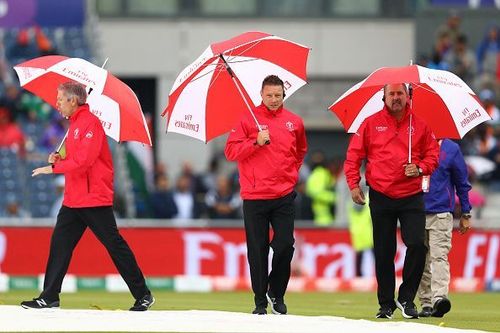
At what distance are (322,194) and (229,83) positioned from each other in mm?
11509

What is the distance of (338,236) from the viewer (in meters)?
A: 25.9

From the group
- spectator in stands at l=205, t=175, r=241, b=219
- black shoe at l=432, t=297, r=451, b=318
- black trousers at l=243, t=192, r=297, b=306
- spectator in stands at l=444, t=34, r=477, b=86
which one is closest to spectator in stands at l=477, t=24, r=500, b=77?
spectator in stands at l=444, t=34, r=477, b=86

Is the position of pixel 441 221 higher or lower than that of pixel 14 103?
lower

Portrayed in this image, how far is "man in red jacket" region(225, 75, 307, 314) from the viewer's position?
14.9 meters

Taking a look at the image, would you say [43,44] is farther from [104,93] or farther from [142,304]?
[142,304]

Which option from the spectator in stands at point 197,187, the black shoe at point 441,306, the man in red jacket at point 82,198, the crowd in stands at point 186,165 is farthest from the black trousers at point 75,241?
the spectator in stands at point 197,187

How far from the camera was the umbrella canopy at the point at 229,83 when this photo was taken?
15.8 metres

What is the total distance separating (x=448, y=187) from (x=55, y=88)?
3842 mm

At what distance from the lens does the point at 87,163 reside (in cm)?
1464

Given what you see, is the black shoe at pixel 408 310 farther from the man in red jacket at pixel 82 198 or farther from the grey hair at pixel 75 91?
the grey hair at pixel 75 91

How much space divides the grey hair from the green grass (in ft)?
8.51

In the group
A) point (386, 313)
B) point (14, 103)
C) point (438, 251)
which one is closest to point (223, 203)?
point (14, 103)

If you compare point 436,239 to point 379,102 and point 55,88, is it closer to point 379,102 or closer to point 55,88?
point 379,102

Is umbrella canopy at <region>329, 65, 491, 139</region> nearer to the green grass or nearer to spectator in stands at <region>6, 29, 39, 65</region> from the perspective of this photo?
the green grass
